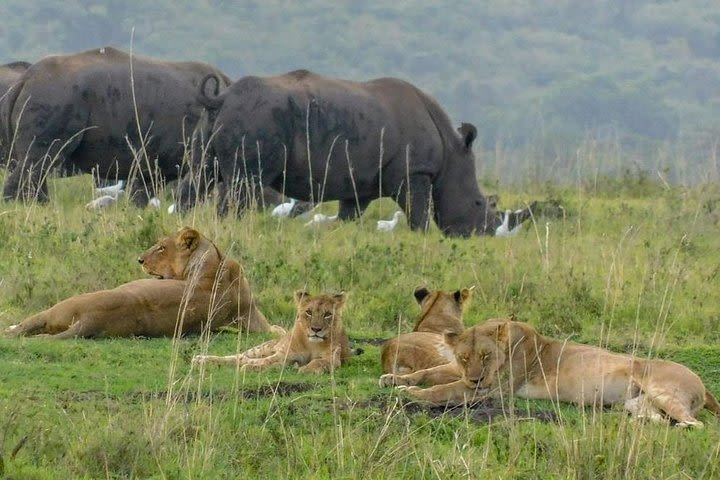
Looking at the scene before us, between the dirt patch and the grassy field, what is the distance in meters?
0.02

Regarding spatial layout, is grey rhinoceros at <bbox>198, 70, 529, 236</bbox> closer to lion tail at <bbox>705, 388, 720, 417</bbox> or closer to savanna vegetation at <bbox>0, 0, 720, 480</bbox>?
savanna vegetation at <bbox>0, 0, 720, 480</bbox>

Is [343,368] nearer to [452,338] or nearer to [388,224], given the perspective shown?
[452,338]

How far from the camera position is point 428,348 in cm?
945

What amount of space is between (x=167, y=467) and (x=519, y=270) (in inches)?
246

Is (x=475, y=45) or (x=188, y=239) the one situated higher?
(x=188, y=239)

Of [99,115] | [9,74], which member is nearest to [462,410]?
[99,115]

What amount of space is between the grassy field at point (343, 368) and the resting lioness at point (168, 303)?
0.72 ft

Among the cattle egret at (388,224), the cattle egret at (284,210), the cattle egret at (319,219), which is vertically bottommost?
the cattle egret at (284,210)

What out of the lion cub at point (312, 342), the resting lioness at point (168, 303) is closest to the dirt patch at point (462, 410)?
the lion cub at point (312, 342)

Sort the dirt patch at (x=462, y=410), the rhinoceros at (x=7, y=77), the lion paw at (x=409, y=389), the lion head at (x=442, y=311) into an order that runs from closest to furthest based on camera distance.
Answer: the dirt patch at (x=462, y=410) → the lion paw at (x=409, y=389) → the lion head at (x=442, y=311) → the rhinoceros at (x=7, y=77)

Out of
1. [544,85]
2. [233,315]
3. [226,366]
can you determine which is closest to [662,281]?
[233,315]

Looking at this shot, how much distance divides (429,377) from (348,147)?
27.4ft

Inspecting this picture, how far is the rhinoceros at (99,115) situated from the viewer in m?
17.2

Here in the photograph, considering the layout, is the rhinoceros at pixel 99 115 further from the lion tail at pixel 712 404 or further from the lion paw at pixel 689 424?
the lion paw at pixel 689 424
